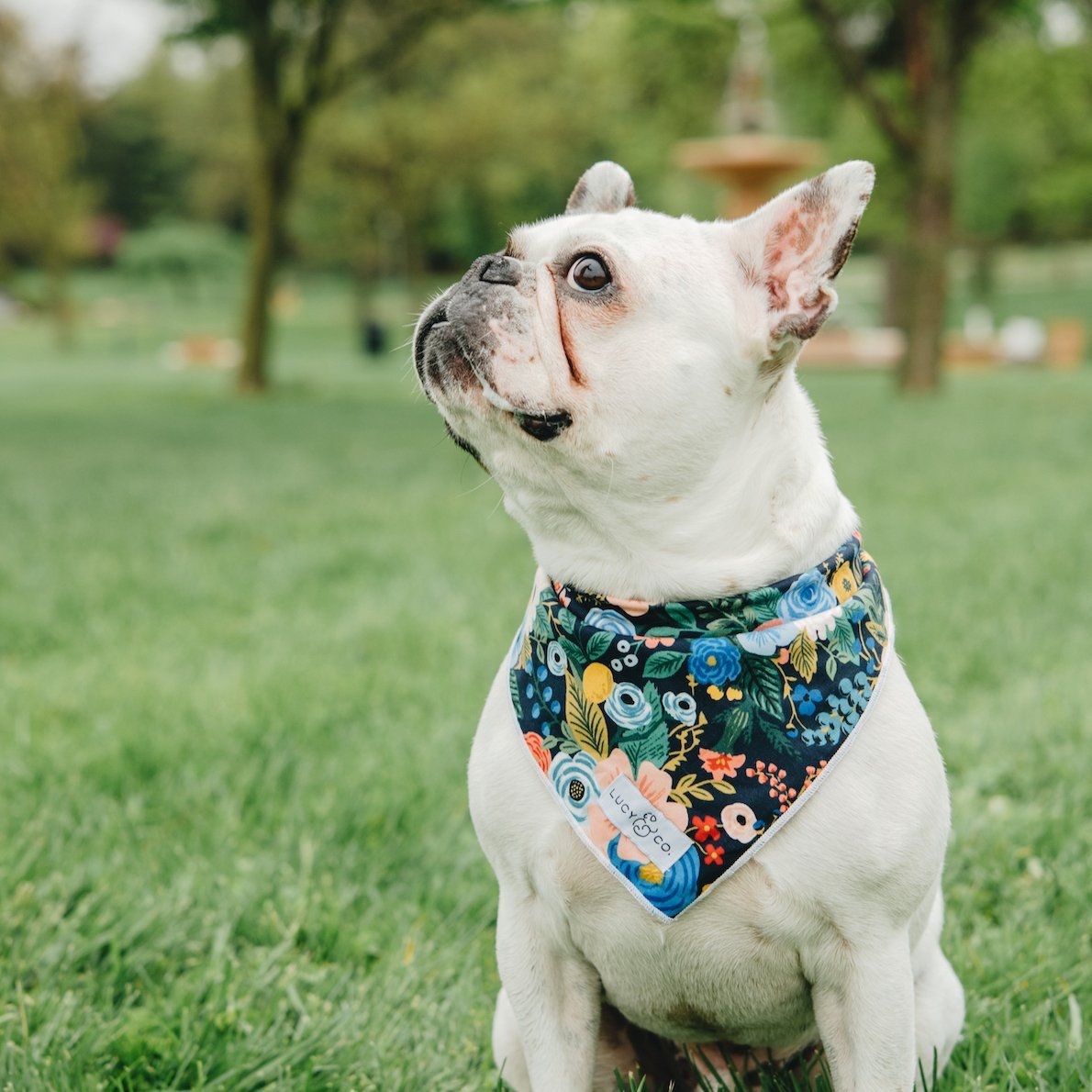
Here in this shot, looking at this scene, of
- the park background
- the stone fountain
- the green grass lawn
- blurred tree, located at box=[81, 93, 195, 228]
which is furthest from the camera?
blurred tree, located at box=[81, 93, 195, 228]

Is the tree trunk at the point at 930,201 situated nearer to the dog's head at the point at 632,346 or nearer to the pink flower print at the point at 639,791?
the dog's head at the point at 632,346

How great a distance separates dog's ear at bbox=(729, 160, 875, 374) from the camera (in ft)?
7.07

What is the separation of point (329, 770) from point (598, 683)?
Result: 1806 millimetres

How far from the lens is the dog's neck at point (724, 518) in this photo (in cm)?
218

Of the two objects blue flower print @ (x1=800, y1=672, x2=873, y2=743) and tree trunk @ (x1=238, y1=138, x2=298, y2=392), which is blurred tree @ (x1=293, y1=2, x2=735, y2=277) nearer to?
tree trunk @ (x1=238, y1=138, x2=298, y2=392)

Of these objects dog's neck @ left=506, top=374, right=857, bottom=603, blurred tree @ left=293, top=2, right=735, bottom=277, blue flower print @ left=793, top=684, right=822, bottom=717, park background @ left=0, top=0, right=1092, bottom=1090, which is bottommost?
blurred tree @ left=293, top=2, right=735, bottom=277

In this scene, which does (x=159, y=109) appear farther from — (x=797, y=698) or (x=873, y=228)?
(x=797, y=698)

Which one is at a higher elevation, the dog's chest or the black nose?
the black nose

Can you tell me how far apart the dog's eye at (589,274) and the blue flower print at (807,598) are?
2.05ft

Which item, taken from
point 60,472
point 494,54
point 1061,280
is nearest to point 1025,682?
point 60,472

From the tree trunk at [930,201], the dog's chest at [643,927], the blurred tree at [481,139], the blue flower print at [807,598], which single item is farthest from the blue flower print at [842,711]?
the blurred tree at [481,139]

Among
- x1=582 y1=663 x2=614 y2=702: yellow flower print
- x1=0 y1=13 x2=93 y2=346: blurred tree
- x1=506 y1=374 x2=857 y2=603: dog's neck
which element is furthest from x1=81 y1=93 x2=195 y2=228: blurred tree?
x1=582 y1=663 x2=614 y2=702: yellow flower print

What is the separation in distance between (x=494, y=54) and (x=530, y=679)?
4222cm

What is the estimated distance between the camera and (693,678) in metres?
2.15
